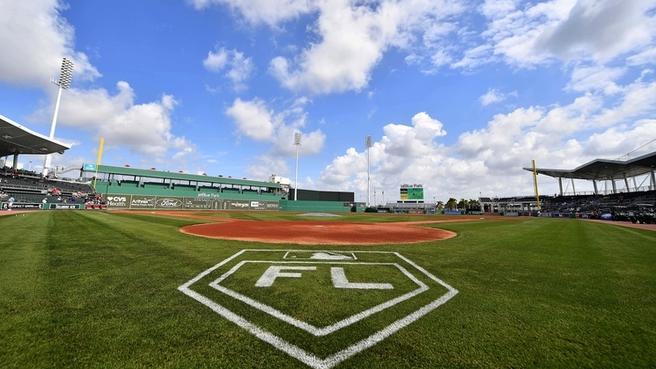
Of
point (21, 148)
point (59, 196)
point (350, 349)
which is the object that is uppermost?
point (21, 148)

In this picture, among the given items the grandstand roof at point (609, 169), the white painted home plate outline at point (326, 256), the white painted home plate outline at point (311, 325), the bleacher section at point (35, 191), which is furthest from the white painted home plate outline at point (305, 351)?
the grandstand roof at point (609, 169)

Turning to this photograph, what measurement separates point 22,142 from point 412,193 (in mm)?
87912

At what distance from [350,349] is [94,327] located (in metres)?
3.02

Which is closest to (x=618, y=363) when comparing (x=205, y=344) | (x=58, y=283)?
(x=205, y=344)

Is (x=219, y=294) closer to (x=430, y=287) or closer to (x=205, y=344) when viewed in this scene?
(x=205, y=344)

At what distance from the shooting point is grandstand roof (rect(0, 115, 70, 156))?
34.5 metres

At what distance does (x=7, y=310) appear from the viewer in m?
3.73

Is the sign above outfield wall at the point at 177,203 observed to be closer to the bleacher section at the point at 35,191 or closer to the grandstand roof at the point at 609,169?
the bleacher section at the point at 35,191

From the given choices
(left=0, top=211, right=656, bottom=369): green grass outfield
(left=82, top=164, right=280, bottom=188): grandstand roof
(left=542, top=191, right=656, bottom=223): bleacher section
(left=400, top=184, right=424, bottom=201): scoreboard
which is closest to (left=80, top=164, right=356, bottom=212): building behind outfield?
(left=82, top=164, right=280, bottom=188): grandstand roof

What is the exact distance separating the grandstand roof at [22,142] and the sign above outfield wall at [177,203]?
1323 centimetres

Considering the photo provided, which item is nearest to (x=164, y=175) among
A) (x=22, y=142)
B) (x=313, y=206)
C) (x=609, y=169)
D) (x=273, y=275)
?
(x=22, y=142)

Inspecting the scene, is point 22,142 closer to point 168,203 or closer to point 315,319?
point 168,203

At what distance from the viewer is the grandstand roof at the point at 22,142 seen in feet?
113

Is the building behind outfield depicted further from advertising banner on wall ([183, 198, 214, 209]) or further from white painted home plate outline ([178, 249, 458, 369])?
white painted home plate outline ([178, 249, 458, 369])
